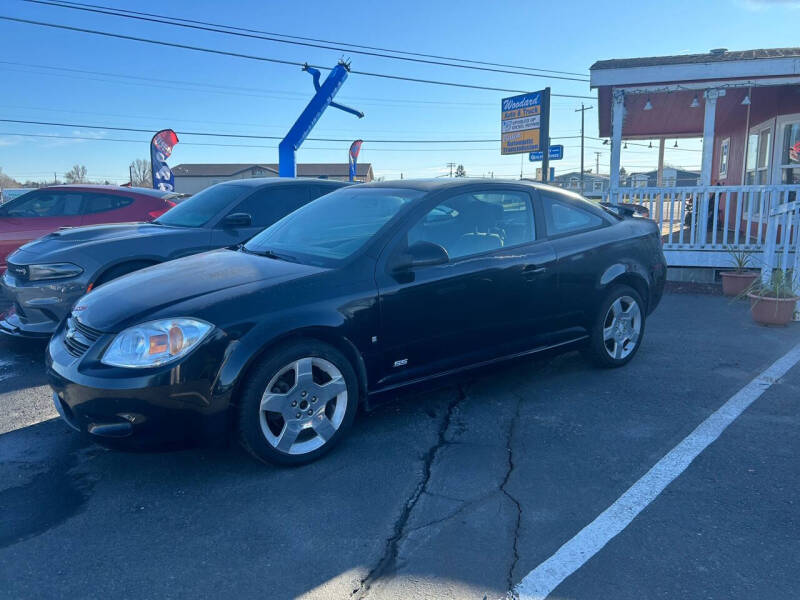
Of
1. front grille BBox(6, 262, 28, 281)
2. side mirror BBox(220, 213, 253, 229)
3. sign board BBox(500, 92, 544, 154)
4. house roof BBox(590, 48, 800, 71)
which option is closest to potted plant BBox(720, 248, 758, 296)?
house roof BBox(590, 48, 800, 71)

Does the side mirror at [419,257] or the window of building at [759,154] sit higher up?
the window of building at [759,154]

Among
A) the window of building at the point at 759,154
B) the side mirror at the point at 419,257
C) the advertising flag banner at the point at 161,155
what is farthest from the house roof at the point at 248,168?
the side mirror at the point at 419,257

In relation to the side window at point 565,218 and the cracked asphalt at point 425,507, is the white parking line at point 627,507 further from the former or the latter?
the side window at point 565,218

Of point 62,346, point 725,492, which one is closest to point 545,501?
point 725,492

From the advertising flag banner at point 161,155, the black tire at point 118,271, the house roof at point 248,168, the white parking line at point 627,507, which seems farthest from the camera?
the house roof at point 248,168

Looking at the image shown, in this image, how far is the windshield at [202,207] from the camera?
614 centimetres

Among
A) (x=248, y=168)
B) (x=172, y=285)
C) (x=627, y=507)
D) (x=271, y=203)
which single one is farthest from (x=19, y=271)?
(x=248, y=168)

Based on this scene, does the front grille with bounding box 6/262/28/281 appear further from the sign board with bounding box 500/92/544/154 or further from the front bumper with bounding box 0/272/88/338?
the sign board with bounding box 500/92/544/154

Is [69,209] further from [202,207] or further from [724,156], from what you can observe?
[724,156]

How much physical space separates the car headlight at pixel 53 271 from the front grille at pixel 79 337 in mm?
1985

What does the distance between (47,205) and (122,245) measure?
12.3ft

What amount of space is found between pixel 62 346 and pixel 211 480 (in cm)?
117

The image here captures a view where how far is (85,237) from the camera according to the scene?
5.62m

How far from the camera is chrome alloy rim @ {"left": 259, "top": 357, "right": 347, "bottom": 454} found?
10.4ft
